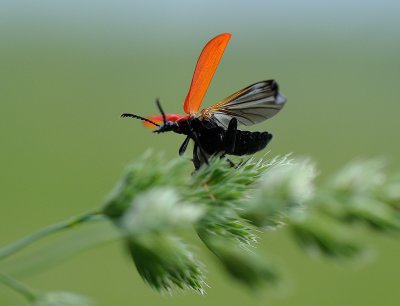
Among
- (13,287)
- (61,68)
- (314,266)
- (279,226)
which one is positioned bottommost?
(314,266)

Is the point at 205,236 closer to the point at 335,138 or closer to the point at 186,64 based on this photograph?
the point at 335,138

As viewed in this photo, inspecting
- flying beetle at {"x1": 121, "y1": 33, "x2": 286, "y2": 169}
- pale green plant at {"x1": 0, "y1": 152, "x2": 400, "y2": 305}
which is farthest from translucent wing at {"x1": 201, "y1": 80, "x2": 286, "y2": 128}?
pale green plant at {"x1": 0, "y1": 152, "x2": 400, "y2": 305}

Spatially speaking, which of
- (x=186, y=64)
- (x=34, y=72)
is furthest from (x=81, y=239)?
(x=186, y=64)

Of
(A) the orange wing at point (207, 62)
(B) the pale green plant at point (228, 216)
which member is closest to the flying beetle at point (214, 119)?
(A) the orange wing at point (207, 62)

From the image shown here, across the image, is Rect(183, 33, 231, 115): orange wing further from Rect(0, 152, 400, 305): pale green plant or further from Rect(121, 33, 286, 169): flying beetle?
Rect(0, 152, 400, 305): pale green plant

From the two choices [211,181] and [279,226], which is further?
[211,181]

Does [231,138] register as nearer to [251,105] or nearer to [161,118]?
[161,118]

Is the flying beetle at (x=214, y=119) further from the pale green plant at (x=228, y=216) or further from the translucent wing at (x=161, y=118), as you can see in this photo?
the pale green plant at (x=228, y=216)

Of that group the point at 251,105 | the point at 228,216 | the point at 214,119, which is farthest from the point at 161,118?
the point at 228,216

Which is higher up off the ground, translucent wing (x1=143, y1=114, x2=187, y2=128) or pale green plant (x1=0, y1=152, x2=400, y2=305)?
translucent wing (x1=143, y1=114, x2=187, y2=128)
